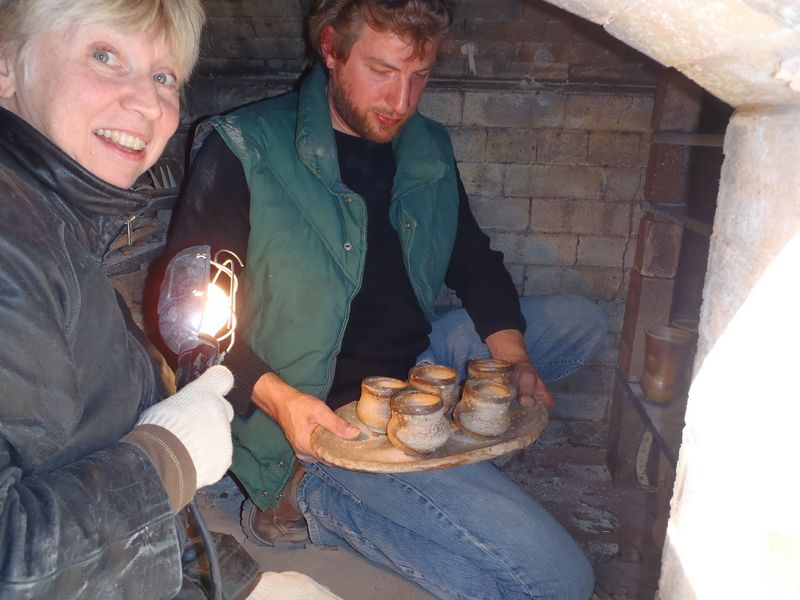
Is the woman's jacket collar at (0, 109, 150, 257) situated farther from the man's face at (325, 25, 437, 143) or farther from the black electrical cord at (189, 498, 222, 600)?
the man's face at (325, 25, 437, 143)

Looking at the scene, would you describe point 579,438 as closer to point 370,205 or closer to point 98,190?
point 370,205

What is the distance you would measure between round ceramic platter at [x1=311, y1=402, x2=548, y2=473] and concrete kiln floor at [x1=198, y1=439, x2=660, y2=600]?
30.2 inches

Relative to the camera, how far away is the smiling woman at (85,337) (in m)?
0.90

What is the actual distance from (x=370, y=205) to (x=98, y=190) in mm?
1401

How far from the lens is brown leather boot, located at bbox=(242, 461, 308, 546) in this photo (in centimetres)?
237

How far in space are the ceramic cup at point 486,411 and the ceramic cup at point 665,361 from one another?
1.15 meters

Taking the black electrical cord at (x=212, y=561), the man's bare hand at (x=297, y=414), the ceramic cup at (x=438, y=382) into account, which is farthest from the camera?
the ceramic cup at (x=438, y=382)

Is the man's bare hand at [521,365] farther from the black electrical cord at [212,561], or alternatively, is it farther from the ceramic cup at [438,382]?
the black electrical cord at [212,561]

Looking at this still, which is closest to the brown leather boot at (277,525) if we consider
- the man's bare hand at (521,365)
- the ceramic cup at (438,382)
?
the ceramic cup at (438,382)

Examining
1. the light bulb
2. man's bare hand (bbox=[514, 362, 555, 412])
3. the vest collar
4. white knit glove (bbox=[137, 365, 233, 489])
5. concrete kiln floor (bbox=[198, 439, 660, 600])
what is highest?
the vest collar

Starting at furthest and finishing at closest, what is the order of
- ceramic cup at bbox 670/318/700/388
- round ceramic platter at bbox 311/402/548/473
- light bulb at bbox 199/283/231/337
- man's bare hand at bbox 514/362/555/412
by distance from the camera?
ceramic cup at bbox 670/318/700/388 < man's bare hand at bbox 514/362/555/412 < round ceramic platter at bbox 311/402/548/473 < light bulb at bbox 199/283/231/337

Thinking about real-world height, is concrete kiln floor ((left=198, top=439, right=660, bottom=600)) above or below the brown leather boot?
below

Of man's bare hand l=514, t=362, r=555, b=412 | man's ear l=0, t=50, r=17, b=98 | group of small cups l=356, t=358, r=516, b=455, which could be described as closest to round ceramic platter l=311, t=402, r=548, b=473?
group of small cups l=356, t=358, r=516, b=455

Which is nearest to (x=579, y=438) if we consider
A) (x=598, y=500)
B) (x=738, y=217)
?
(x=598, y=500)
